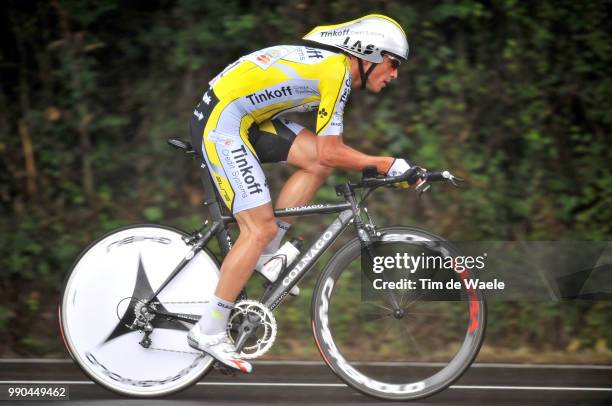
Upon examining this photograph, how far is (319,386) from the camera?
226 inches

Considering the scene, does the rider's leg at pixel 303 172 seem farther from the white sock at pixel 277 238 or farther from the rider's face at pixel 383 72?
the rider's face at pixel 383 72

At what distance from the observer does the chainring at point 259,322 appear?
16.7 feet

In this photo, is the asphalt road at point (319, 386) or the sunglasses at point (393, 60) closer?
the sunglasses at point (393, 60)

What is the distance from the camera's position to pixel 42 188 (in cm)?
851

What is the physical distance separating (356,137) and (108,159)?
232cm

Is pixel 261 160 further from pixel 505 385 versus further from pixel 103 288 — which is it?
pixel 505 385

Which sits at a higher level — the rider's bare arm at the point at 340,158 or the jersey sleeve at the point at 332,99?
the jersey sleeve at the point at 332,99

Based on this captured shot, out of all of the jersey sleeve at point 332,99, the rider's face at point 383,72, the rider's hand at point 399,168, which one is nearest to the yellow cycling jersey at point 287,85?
the jersey sleeve at point 332,99

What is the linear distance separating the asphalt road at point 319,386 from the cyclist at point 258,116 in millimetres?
511

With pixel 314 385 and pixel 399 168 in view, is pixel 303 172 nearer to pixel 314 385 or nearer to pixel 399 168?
pixel 399 168

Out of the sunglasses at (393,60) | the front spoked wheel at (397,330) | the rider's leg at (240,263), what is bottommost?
the front spoked wheel at (397,330)

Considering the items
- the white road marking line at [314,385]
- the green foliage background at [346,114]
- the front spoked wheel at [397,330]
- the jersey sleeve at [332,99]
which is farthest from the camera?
the green foliage background at [346,114]

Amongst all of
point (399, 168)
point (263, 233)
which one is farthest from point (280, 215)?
point (399, 168)

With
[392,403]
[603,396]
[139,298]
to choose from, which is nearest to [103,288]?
[139,298]
